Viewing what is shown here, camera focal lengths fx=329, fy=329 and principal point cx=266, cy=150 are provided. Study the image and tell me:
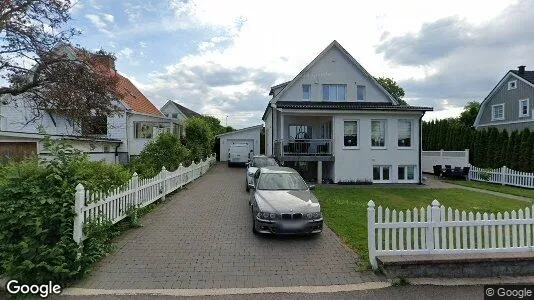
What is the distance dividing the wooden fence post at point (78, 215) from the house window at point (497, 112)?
117 feet

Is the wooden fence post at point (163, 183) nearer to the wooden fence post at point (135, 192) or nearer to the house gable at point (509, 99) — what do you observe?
the wooden fence post at point (135, 192)

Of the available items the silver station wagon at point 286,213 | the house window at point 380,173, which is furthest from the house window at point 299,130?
the silver station wagon at point 286,213

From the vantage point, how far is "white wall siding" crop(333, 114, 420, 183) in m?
17.9

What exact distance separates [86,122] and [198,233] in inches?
415

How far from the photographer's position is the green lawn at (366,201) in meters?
7.87

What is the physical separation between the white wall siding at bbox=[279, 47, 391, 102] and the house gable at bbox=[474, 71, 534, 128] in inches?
604

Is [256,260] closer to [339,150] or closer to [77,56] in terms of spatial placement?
[339,150]

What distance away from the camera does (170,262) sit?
5863mm

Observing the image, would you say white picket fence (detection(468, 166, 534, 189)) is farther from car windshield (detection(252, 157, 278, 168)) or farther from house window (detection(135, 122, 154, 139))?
house window (detection(135, 122, 154, 139))

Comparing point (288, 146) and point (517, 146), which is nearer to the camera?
point (288, 146)

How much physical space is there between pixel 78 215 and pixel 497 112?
36.7 m

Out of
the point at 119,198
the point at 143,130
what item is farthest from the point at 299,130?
the point at 119,198

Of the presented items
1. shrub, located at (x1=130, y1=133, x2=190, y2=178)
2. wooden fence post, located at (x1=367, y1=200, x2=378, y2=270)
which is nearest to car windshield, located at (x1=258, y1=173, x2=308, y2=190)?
wooden fence post, located at (x1=367, y1=200, x2=378, y2=270)

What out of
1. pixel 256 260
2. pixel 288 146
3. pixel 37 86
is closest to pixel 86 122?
pixel 37 86
